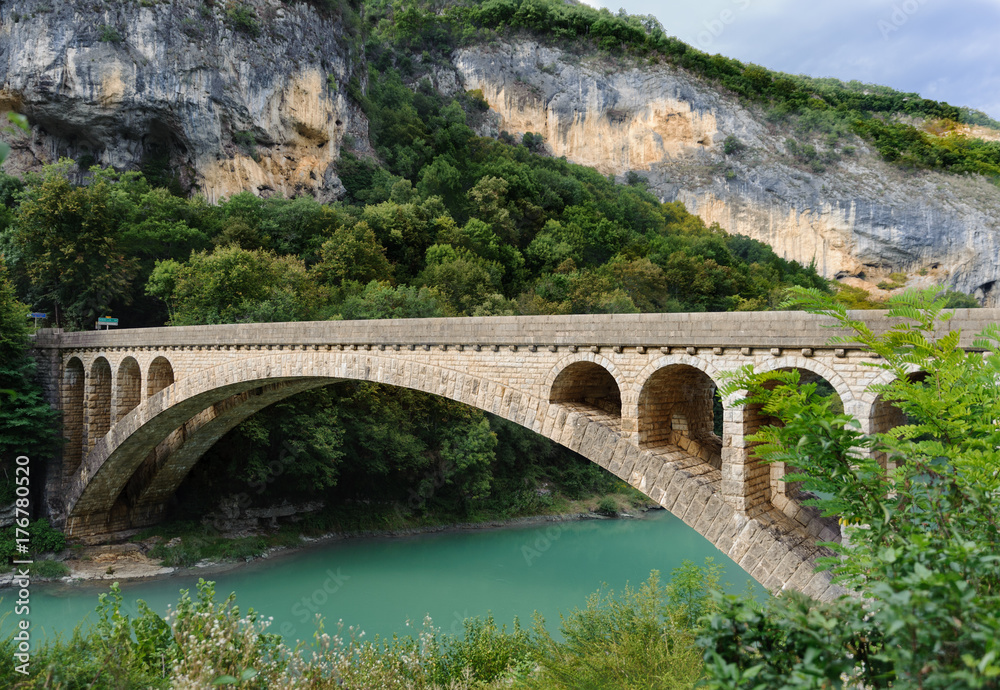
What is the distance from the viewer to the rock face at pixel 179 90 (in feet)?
94.9

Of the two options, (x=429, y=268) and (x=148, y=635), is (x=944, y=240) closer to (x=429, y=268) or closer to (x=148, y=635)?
(x=429, y=268)

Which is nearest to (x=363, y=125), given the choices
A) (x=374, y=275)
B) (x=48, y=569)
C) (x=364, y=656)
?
(x=374, y=275)

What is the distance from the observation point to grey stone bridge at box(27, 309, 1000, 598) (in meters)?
7.32

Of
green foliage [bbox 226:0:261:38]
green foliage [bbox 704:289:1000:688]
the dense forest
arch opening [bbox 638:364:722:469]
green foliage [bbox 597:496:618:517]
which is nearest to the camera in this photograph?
green foliage [bbox 704:289:1000:688]

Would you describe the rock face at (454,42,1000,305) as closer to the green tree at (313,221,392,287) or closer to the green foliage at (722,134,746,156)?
the green foliage at (722,134,746,156)

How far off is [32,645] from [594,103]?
5756 centimetres

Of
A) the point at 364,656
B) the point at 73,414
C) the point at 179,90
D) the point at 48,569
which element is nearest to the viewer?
the point at 364,656

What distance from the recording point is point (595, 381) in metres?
10.5

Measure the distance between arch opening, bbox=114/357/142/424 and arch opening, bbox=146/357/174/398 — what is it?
535 millimetres

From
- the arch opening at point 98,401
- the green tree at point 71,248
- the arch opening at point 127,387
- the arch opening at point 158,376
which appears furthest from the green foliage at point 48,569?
the green tree at point 71,248

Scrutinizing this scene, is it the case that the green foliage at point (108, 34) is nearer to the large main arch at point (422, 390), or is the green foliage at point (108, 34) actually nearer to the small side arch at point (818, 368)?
the large main arch at point (422, 390)

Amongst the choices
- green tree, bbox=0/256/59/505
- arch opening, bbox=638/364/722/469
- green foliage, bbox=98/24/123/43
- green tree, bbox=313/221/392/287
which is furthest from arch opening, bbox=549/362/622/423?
green foliage, bbox=98/24/123/43

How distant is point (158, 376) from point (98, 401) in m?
3.00

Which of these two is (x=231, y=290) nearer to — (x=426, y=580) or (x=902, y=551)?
(x=426, y=580)
